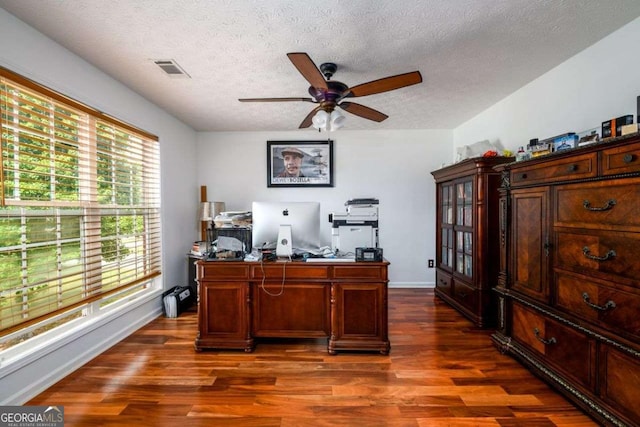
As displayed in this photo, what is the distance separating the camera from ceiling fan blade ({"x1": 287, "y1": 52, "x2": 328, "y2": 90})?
1626 mm

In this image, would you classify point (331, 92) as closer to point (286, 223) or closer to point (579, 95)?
point (286, 223)

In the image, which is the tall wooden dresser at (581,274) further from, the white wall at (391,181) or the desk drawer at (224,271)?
the desk drawer at (224,271)

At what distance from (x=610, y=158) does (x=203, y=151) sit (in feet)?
14.7

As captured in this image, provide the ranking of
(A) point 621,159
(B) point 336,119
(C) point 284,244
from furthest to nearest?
(C) point 284,244, (B) point 336,119, (A) point 621,159

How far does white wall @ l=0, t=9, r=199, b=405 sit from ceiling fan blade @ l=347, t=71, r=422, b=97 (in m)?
2.15

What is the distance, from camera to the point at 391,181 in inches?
171

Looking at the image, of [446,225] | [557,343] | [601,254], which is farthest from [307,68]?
[446,225]

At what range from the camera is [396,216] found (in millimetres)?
4328

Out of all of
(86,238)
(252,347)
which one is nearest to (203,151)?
(86,238)

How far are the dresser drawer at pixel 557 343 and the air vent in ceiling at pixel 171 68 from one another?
3.39 meters

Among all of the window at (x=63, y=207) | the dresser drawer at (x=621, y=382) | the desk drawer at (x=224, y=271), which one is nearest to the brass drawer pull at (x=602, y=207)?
the dresser drawer at (x=621, y=382)

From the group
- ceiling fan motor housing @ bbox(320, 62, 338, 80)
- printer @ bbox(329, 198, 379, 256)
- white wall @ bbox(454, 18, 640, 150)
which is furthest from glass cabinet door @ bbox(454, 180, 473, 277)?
ceiling fan motor housing @ bbox(320, 62, 338, 80)

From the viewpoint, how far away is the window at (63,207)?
5.88ft

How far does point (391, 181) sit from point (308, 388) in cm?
316
